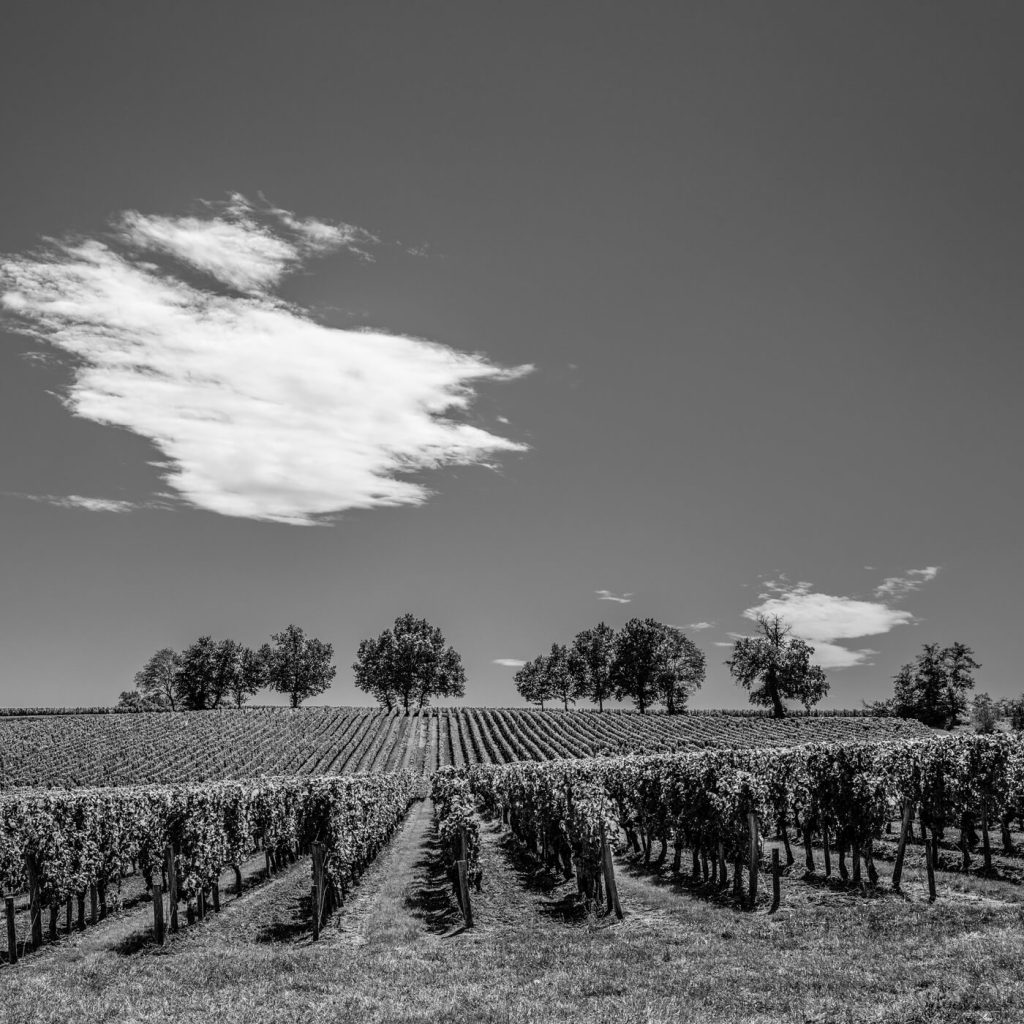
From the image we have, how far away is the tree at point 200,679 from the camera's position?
452 ft

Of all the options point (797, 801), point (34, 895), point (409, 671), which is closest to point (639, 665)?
point (409, 671)

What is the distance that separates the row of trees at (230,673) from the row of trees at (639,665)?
2046 inches

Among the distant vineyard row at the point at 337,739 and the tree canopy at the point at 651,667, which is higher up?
the tree canopy at the point at 651,667

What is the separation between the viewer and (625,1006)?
1351 centimetres

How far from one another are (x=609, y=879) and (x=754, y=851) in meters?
5.28

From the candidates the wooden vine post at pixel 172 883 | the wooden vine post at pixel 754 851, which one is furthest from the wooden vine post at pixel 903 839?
the wooden vine post at pixel 172 883

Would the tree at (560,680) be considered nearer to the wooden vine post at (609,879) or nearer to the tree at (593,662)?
the tree at (593,662)

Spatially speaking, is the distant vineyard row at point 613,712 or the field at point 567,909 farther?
the distant vineyard row at point 613,712

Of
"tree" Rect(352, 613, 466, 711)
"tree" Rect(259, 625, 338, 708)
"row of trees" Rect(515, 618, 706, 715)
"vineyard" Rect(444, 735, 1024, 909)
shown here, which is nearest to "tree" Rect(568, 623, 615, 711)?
"row of trees" Rect(515, 618, 706, 715)

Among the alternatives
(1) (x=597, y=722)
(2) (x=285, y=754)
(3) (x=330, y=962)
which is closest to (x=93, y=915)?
(3) (x=330, y=962)

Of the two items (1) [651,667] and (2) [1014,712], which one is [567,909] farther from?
(2) [1014,712]

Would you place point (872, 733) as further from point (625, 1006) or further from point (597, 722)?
point (625, 1006)

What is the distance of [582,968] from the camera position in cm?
1642

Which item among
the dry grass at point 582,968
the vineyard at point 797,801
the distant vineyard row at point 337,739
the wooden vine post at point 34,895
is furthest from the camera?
the distant vineyard row at point 337,739
